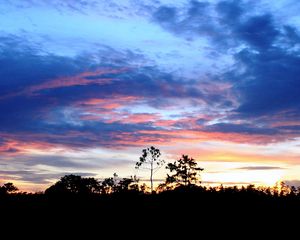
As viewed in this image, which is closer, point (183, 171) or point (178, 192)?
point (178, 192)

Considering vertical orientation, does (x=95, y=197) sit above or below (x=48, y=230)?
above

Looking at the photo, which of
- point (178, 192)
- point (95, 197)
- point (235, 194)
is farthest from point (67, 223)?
point (235, 194)

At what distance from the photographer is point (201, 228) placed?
68.5 feet

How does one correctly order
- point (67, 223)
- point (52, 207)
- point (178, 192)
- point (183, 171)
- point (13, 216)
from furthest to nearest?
point (183, 171) → point (178, 192) → point (52, 207) → point (13, 216) → point (67, 223)

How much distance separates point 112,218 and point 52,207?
462 cm

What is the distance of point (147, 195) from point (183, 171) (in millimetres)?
62808

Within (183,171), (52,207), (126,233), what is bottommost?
(126,233)

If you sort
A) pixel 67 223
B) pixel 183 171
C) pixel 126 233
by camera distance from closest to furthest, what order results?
pixel 126 233 → pixel 67 223 → pixel 183 171

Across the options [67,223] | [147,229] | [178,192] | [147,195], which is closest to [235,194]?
[178,192]

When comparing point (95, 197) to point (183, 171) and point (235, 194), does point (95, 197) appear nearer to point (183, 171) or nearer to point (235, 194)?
point (235, 194)

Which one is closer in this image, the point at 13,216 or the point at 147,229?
the point at 147,229

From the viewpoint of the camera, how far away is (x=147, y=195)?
27.4 m

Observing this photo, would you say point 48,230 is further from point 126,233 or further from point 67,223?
point 126,233

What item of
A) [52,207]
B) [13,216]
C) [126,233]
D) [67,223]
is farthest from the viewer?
[52,207]
